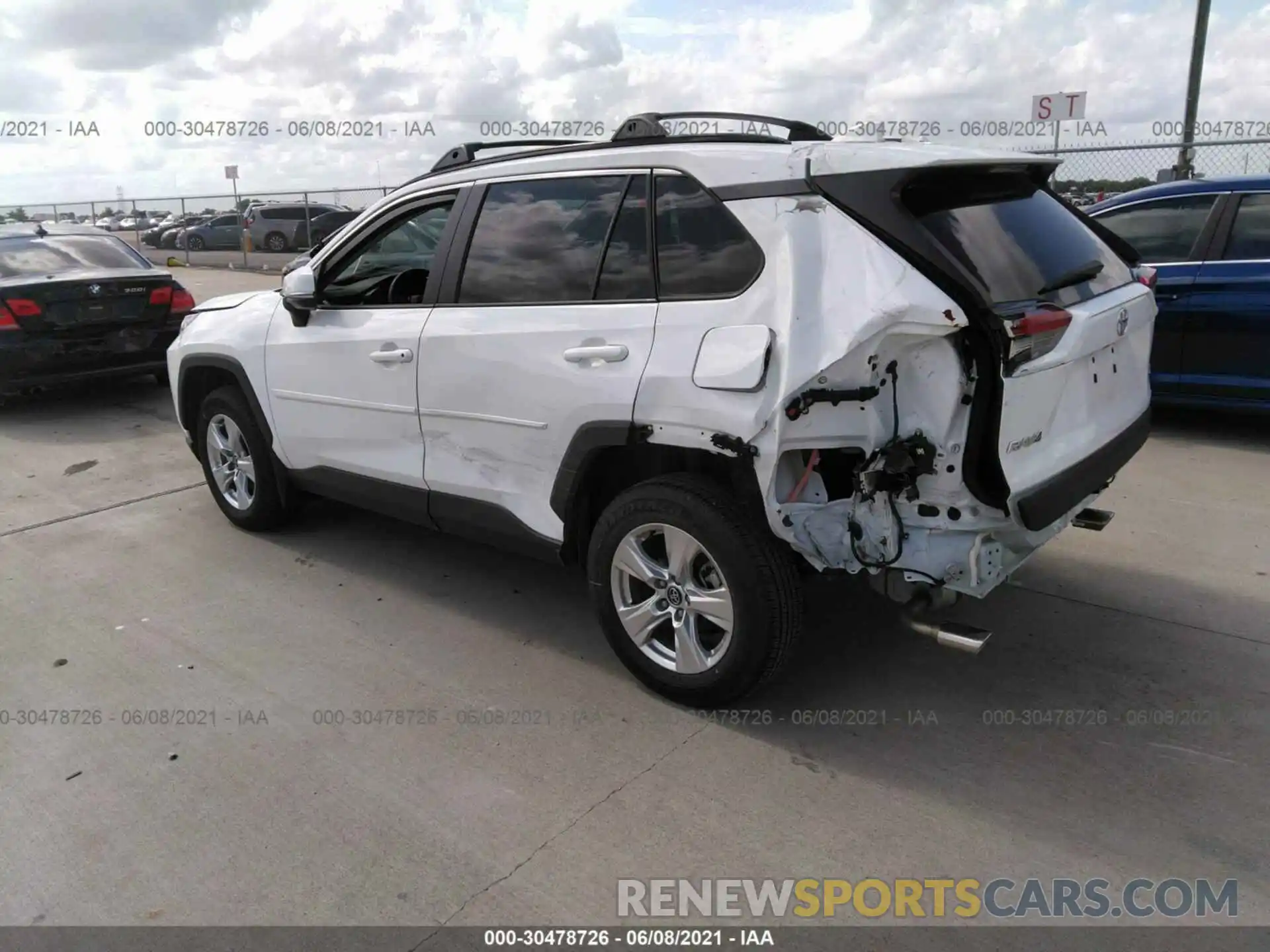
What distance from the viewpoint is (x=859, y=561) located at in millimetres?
3129

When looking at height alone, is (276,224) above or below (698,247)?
above

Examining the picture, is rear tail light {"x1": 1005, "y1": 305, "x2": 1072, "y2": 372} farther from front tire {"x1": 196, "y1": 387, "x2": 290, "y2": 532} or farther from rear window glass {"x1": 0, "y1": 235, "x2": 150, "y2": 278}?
rear window glass {"x1": 0, "y1": 235, "x2": 150, "y2": 278}

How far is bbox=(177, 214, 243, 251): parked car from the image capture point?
2858 centimetres

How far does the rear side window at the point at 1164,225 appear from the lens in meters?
6.80

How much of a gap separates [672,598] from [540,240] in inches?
58.6

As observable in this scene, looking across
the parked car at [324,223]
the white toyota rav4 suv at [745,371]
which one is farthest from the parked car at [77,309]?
the parked car at [324,223]

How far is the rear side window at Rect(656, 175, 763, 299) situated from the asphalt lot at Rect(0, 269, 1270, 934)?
60.0 inches

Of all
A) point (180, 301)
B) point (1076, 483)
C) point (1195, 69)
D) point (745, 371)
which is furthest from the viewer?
point (1195, 69)

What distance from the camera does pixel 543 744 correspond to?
3357 mm

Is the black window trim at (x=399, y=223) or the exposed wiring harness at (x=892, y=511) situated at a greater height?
the black window trim at (x=399, y=223)

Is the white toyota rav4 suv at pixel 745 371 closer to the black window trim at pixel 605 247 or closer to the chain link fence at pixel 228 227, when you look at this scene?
the black window trim at pixel 605 247

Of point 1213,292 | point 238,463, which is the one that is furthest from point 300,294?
point 1213,292

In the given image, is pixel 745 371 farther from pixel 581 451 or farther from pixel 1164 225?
pixel 1164 225

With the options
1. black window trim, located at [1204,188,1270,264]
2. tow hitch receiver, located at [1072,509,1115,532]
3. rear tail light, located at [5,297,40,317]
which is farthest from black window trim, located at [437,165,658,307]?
rear tail light, located at [5,297,40,317]
